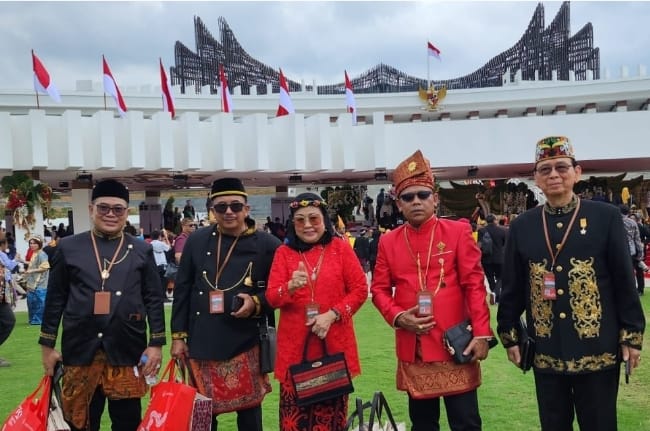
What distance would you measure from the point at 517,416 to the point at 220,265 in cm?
266

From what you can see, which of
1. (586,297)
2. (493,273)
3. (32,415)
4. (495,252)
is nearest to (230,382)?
(32,415)

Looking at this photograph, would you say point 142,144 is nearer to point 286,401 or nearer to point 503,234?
point 503,234

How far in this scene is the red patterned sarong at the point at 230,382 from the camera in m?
3.33

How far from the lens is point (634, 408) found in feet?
14.8

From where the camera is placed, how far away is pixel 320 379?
10.1 ft

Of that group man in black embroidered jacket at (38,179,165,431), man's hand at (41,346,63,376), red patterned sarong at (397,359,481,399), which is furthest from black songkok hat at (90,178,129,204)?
red patterned sarong at (397,359,481,399)

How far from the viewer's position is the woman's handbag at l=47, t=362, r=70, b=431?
309 centimetres

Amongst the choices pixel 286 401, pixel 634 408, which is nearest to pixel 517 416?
pixel 634 408

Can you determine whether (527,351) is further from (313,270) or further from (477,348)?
(313,270)

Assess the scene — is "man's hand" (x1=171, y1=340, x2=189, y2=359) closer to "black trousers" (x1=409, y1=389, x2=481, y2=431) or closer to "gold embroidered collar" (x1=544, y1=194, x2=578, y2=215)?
"black trousers" (x1=409, y1=389, x2=481, y2=431)

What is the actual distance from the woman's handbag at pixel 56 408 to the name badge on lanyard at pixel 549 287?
2.59 metres

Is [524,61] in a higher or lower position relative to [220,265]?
higher

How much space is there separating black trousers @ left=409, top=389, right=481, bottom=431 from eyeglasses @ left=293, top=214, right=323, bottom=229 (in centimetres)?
109

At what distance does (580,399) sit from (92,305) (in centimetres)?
262
